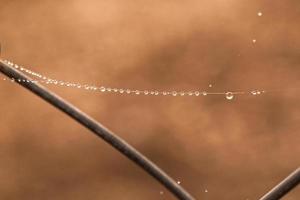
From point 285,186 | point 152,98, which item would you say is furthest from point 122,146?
point 152,98

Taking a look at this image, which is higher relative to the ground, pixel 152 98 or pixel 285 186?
pixel 152 98

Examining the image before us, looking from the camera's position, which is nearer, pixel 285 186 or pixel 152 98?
pixel 285 186

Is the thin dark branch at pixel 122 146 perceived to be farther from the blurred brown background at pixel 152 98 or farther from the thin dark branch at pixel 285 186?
the blurred brown background at pixel 152 98

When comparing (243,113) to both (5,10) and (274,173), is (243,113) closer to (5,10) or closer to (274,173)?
(274,173)

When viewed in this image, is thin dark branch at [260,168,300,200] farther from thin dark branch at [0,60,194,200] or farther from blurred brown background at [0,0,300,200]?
blurred brown background at [0,0,300,200]

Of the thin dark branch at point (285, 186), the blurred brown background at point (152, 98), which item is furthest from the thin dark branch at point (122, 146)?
the blurred brown background at point (152, 98)

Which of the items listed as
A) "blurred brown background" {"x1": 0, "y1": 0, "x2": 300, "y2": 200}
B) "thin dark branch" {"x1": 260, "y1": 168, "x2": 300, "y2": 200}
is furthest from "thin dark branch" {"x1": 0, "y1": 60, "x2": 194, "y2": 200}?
"blurred brown background" {"x1": 0, "y1": 0, "x2": 300, "y2": 200}

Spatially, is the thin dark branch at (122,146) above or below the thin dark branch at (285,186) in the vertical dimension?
above

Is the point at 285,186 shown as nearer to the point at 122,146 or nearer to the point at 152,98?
the point at 122,146
